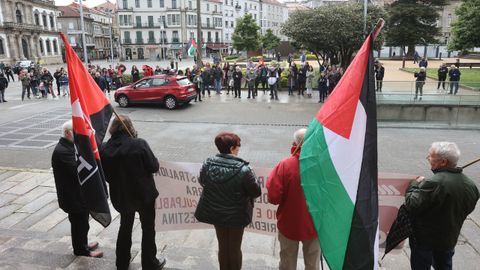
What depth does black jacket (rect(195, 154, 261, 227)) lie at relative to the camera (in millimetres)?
3580

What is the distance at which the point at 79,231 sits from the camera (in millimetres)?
4660

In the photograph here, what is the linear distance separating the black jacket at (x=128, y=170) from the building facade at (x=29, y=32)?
180 ft

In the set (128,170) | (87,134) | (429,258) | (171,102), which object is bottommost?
(171,102)

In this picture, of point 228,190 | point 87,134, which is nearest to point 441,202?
point 228,190

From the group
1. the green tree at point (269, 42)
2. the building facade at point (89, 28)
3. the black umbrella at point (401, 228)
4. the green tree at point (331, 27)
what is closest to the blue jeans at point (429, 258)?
the black umbrella at point (401, 228)

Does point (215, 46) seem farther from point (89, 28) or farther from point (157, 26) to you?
point (89, 28)

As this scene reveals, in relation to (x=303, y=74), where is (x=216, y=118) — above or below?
below

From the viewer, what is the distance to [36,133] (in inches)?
513

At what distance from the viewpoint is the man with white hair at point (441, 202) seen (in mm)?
3320

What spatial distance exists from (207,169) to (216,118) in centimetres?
1179

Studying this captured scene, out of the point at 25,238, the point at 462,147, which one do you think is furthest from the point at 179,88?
the point at 25,238

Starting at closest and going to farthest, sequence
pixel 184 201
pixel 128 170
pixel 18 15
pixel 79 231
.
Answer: pixel 128 170
pixel 79 231
pixel 184 201
pixel 18 15

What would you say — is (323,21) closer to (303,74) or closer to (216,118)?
(303,74)

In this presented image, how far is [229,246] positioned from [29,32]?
6828cm
